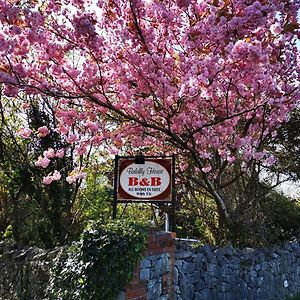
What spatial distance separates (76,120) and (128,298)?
3.66m

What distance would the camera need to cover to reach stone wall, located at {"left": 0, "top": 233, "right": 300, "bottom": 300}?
194 inches

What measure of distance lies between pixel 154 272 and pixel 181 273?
63cm

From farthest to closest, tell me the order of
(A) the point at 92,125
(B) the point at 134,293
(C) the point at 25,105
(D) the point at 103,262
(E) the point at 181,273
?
(C) the point at 25,105, (A) the point at 92,125, (E) the point at 181,273, (B) the point at 134,293, (D) the point at 103,262

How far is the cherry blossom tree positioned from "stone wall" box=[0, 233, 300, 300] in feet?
5.14

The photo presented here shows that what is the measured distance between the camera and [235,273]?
6477 millimetres

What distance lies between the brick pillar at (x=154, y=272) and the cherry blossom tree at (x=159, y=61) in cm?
181

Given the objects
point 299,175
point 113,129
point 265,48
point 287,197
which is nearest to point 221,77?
point 265,48

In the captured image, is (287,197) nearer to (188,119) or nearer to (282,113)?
(282,113)

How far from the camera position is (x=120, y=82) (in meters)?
6.48

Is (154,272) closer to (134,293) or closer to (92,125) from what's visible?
(134,293)

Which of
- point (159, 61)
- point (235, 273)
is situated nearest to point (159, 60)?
point (159, 61)

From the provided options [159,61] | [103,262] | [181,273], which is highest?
[159,61]

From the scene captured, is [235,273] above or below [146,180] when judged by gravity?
below

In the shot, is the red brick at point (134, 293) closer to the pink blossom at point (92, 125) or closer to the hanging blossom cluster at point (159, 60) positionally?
the hanging blossom cluster at point (159, 60)
